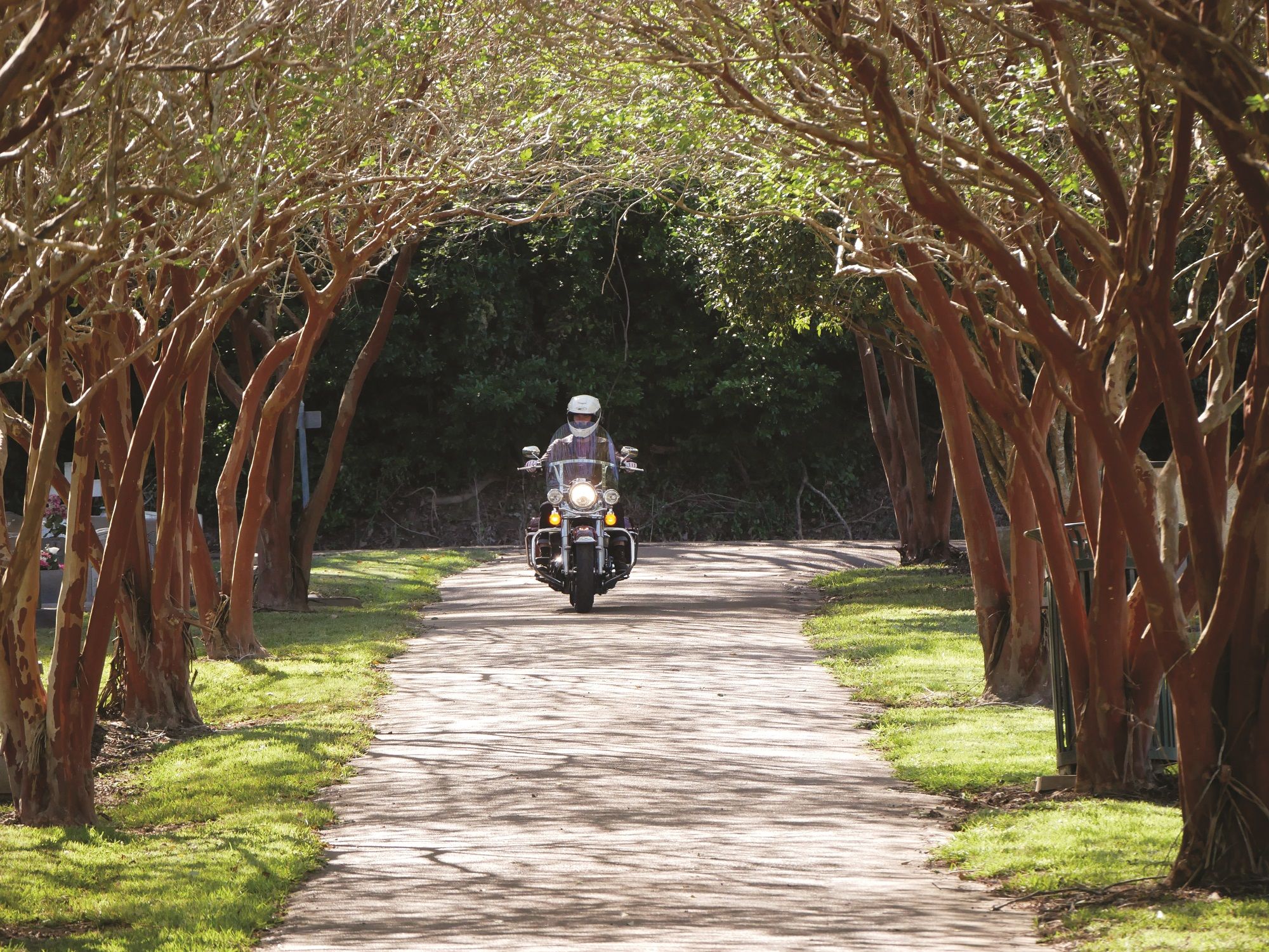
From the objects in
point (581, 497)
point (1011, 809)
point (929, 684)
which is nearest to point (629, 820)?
point (1011, 809)

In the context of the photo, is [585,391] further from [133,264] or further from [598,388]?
[133,264]

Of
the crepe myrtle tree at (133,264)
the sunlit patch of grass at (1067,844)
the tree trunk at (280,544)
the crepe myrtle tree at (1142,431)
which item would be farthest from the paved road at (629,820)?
the tree trunk at (280,544)

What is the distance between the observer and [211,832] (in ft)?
24.8

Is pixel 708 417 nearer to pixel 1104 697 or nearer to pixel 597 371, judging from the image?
pixel 597 371

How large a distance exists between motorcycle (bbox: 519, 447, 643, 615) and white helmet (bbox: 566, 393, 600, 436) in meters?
0.34

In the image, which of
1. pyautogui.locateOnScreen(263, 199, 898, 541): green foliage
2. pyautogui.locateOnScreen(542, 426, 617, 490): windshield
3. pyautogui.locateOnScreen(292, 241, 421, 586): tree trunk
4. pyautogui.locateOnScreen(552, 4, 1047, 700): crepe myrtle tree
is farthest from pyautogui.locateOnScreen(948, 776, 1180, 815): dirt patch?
A: pyautogui.locateOnScreen(263, 199, 898, 541): green foliage

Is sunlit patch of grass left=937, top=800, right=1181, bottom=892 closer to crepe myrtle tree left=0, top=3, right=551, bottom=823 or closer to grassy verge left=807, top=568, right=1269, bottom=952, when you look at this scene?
grassy verge left=807, top=568, right=1269, bottom=952

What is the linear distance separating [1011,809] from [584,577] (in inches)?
387

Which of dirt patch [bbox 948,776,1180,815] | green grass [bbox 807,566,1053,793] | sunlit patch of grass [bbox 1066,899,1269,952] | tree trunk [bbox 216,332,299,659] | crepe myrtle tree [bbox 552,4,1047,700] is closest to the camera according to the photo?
sunlit patch of grass [bbox 1066,899,1269,952]

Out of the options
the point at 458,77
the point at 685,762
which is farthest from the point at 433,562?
the point at 685,762

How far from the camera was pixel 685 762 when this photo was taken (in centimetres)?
915

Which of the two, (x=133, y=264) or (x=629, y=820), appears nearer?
(x=629, y=820)

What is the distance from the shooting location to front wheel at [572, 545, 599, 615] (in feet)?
57.2

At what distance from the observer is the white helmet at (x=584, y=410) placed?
17.9m
